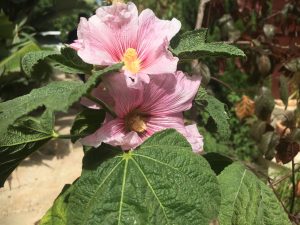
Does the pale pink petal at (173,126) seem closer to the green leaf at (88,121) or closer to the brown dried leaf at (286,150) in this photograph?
the green leaf at (88,121)

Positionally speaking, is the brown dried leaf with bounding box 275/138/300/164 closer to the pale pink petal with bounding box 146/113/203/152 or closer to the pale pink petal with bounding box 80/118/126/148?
the pale pink petal with bounding box 146/113/203/152

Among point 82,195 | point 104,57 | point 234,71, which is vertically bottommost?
point 234,71

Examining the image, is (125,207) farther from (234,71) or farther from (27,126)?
(234,71)

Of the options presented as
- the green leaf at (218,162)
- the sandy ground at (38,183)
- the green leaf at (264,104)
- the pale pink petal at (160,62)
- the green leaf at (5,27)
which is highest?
the pale pink petal at (160,62)

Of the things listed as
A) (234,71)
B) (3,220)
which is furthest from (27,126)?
(234,71)

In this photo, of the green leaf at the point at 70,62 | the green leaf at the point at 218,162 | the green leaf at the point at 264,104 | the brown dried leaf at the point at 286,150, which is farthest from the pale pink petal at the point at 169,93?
the green leaf at the point at 264,104

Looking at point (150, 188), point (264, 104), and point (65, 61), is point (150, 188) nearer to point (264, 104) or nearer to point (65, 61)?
point (65, 61)

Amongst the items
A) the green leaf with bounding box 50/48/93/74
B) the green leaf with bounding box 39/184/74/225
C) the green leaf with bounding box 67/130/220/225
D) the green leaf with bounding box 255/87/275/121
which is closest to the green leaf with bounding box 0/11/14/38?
the green leaf with bounding box 255/87/275/121

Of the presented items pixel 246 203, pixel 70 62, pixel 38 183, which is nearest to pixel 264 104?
pixel 246 203
